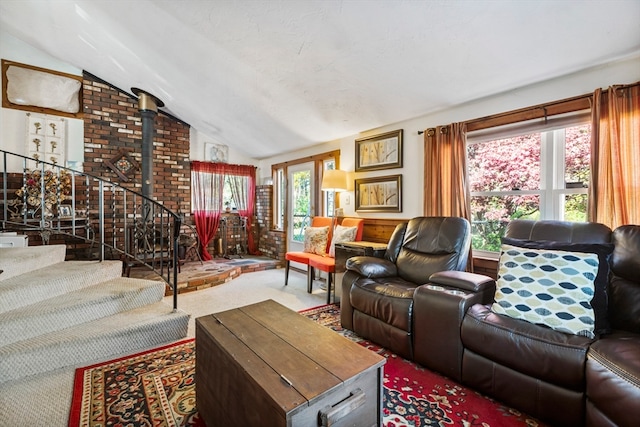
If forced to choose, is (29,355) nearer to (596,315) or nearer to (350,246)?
(350,246)

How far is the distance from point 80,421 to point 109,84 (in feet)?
16.5

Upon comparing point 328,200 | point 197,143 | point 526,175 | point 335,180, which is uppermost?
point 197,143

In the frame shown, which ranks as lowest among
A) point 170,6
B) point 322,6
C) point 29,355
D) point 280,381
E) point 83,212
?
point 29,355

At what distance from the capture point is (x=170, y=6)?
270cm

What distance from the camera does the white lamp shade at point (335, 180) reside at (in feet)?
13.1

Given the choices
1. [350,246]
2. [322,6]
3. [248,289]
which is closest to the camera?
[322,6]

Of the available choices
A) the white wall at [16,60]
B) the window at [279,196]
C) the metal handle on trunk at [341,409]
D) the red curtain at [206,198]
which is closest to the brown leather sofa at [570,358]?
the metal handle on trunk at [341,409]

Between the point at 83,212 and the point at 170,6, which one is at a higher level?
the point at 170,6

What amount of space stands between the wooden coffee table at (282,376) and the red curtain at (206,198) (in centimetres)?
426

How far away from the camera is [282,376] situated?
1.11m

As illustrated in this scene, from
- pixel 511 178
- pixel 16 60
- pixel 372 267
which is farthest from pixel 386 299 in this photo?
pixel 16 60

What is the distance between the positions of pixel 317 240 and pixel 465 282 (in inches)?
93.0

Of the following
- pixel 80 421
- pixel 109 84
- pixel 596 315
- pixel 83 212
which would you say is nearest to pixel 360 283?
pixel 596 315

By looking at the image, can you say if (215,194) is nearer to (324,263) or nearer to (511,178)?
(324,263)
